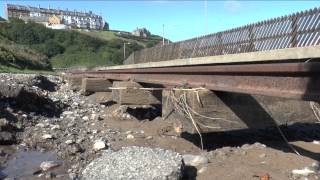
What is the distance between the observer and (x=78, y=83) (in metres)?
25.7

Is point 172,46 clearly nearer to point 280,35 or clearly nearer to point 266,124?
point 280,35

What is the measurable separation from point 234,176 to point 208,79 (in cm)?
195

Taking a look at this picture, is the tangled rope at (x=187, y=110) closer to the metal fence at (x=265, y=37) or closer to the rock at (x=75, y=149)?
the rock at (x=75, y=149)

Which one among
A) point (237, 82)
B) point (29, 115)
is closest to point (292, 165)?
point (237, 82)

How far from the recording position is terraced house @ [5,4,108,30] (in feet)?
555

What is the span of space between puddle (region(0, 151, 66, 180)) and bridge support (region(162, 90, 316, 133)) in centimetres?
224

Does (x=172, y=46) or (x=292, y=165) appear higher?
(x=172, y=46)

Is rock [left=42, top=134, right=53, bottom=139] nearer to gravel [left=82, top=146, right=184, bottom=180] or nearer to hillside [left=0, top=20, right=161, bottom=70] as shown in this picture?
gravel [left=82, top=146, right=184, bottom=180]

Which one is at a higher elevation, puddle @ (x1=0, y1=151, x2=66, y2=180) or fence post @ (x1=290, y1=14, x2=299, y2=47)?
A: fence post @ (x1=290, y1=14, x2=299, y2=47)

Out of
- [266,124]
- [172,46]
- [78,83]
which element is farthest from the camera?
[78,83]

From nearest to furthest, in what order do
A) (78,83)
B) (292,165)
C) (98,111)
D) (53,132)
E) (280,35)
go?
(292,165)
(280,35)
(53,132)
(98,111)
(78,83)

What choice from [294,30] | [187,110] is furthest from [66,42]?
[187,110]

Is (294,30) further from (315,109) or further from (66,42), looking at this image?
(66,42)

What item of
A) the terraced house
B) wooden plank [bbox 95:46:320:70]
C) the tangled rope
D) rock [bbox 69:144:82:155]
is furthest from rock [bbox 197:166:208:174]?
the terraced house
